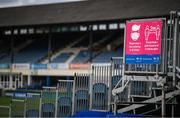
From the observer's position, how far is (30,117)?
18516 mm

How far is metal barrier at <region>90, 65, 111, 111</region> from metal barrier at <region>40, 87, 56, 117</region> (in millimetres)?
2786

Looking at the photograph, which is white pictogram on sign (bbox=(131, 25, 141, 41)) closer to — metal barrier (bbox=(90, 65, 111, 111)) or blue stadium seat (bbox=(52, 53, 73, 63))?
metal barrier (bbox=(90, 65, 111, 111))

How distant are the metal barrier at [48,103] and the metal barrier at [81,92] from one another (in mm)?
1619

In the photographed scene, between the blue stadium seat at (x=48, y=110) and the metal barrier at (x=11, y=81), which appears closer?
the blue stadium seat at (x=48, y=110)

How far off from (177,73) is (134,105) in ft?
5.96

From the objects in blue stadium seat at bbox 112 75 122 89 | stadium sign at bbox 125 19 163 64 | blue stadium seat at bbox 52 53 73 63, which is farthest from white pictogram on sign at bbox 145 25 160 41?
blue stadium seat at bbox 52 53 73 63

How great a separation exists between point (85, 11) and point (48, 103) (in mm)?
20805

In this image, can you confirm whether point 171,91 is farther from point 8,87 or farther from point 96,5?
point 8,87

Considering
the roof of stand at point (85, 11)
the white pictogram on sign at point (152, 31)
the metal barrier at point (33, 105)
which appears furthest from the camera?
the roof of stand at point (85, 11)

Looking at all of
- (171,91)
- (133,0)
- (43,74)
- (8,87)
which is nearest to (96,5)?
(133,0)

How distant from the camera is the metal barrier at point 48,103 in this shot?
17609 mm

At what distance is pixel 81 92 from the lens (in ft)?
52.2

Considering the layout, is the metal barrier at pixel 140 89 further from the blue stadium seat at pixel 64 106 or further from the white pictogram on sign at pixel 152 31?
the blue stadium seat at pixel 64 106

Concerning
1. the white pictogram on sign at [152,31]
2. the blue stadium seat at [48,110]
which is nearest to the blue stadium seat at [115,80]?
the white pictogram on sign at [152,31]
